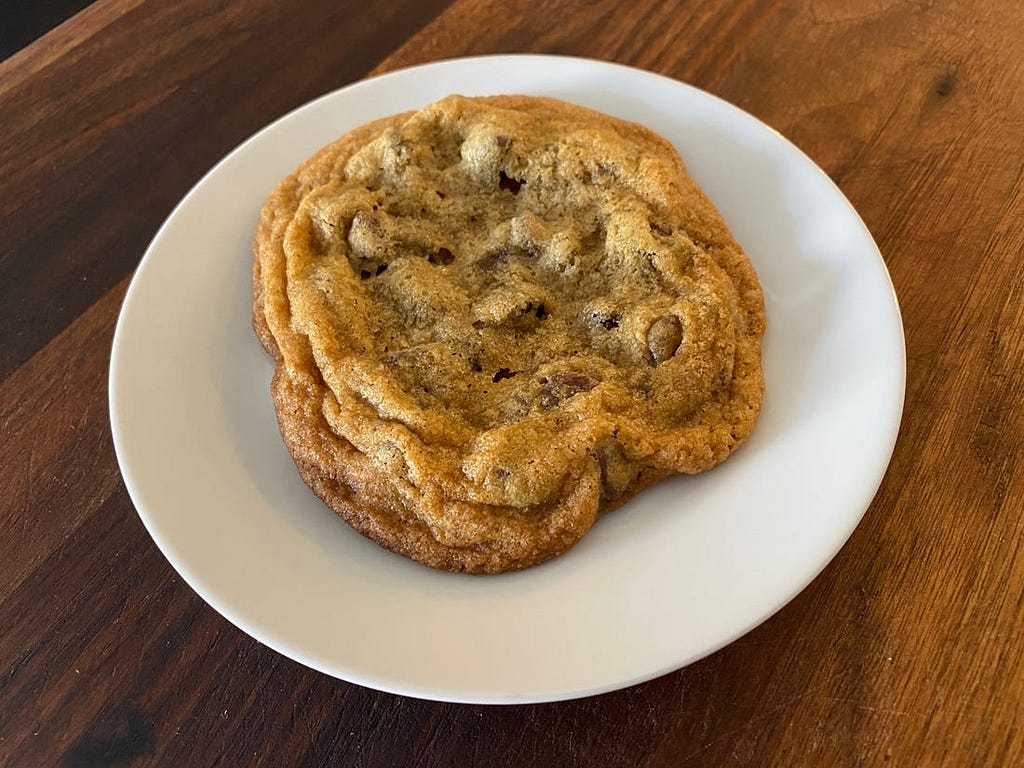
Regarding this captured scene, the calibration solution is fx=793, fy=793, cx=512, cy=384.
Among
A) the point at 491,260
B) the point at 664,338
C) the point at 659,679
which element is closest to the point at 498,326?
the point at 491,260

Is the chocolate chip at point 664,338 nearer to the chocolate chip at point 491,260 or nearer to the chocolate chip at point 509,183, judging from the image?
the chocolate chip at point 491,260

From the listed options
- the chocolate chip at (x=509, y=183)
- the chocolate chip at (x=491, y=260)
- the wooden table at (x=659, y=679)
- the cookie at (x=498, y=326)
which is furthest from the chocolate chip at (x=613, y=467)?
the chocolate chip at (x=509, y=183)

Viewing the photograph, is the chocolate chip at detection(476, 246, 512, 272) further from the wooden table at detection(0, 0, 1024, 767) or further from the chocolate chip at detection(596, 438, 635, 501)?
the wooden table at detection(0, 0, 1024, 767)

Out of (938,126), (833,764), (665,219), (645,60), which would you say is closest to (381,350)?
(665,219)

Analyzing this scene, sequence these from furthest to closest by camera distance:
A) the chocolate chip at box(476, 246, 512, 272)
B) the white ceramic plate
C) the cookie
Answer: the chocolate chip at box(476, 246, 512, 272)
the cookie
the white ceramic plate

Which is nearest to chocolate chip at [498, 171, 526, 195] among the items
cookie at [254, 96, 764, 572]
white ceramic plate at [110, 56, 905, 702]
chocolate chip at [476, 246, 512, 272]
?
cookie at [254, 96, 764, 572]

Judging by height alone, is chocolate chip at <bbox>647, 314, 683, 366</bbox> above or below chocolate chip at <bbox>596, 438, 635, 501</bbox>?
above
